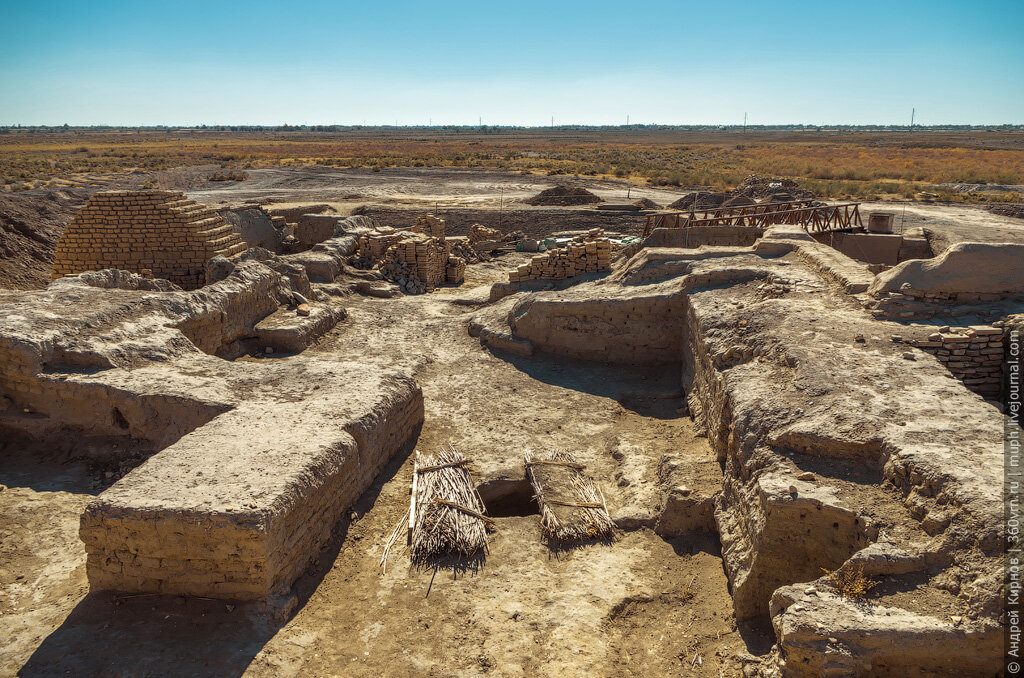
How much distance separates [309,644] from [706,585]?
9.60 ft

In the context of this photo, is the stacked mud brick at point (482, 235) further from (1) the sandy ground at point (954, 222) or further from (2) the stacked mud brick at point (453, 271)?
(1) the sandy ground at point (954, 222)

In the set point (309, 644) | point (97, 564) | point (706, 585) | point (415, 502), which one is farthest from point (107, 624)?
point (706, 585)

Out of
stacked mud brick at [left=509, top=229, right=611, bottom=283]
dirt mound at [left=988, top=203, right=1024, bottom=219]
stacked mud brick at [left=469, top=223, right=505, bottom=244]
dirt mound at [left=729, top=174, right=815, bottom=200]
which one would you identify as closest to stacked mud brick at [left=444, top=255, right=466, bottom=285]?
stacked mud brick at [left=509, top=229, right=611, bottom=283]

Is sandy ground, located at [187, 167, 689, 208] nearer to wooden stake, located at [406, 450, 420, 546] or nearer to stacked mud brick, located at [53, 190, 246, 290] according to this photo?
stacked mud brick, located at [53, 190, 246, 290]

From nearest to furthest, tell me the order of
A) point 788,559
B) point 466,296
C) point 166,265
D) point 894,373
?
point 788,559
point 894,373
point 166,265
point 466,296

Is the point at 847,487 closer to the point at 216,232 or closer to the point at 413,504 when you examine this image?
the point at 413,504

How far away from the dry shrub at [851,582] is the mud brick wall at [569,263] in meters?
8.25

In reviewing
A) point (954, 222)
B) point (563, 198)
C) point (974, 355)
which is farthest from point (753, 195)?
point (974, 355)

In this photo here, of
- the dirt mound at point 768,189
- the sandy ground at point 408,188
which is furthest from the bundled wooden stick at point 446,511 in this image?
the dirt mound at point 768,189

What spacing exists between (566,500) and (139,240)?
8.99 metres

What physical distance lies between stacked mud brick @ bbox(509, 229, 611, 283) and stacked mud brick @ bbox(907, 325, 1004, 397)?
5979mm

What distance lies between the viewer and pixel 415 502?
18.5 ft

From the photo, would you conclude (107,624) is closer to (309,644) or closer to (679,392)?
(309,644)

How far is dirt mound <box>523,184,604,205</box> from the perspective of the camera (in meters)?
27.4
